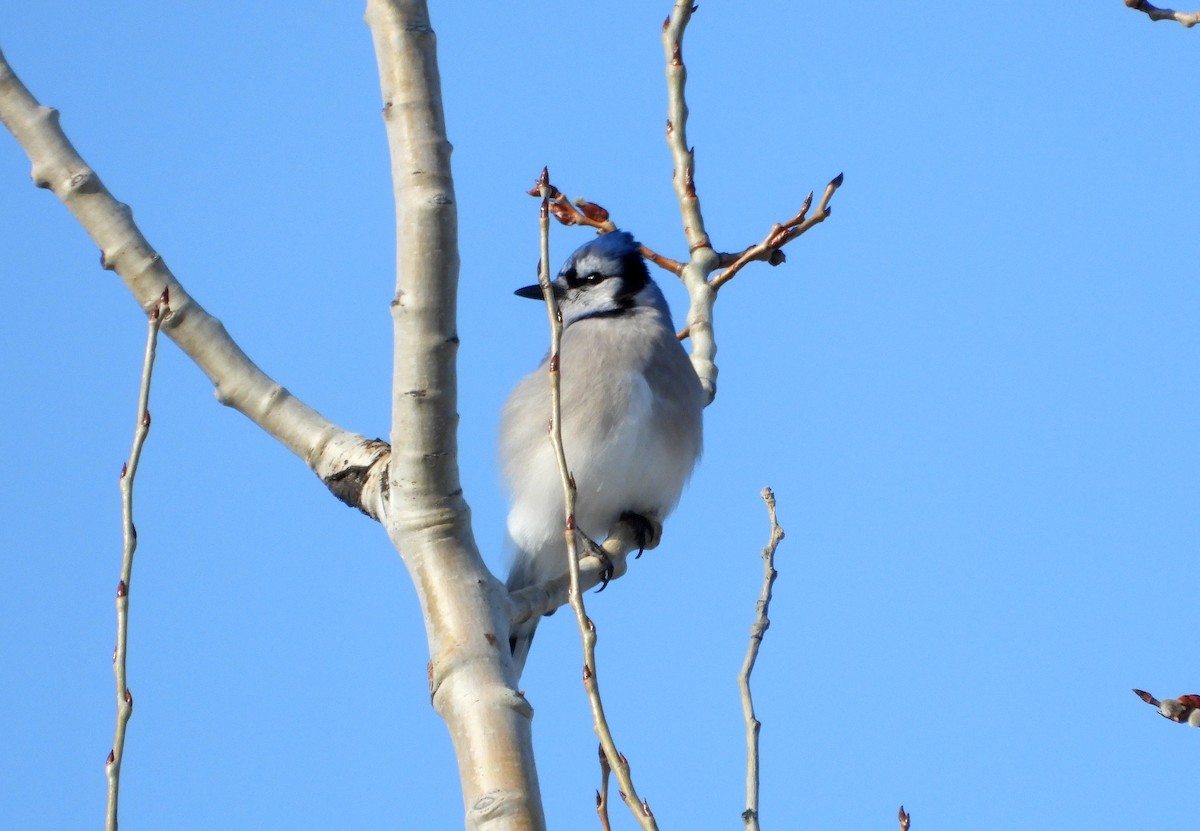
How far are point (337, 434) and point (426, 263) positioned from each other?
0.75 m

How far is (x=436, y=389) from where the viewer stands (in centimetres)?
220

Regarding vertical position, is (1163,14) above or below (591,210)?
below

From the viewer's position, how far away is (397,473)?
7.55ft

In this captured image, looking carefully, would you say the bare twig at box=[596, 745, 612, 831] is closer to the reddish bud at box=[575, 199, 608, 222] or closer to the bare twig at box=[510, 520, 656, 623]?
the bare twig at box=[510, 520, 656, 623]

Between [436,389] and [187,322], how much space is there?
28.9 inches

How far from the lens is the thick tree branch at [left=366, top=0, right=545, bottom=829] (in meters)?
2.08

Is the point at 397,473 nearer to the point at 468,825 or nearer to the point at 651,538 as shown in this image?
the point at 468,825

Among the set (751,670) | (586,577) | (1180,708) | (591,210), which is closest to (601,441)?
(591,210)

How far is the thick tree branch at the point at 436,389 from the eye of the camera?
208 centimetres

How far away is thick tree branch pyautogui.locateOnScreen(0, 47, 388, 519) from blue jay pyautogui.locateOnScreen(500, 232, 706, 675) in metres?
1.70

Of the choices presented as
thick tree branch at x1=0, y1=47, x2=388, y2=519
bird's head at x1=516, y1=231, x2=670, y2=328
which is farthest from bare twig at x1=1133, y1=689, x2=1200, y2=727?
bird's head at x1=516, y1=231, x2=670, y2=328

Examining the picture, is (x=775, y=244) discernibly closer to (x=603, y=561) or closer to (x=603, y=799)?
(x=603, y=561)

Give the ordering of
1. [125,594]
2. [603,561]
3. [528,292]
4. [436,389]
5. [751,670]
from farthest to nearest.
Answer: [528,292]
[603,561]
[751,670]
[436,389]
[125,594]

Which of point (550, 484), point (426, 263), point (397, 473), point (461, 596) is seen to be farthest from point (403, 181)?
point (550, 484)
